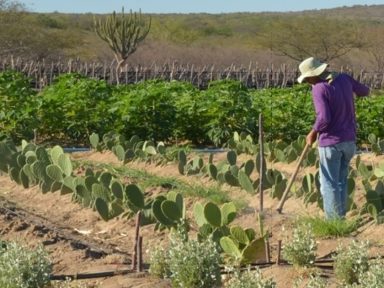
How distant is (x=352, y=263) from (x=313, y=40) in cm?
4710

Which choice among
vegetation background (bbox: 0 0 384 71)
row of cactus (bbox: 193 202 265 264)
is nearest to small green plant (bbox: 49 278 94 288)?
row of cactus (bbox: 193 202 265 264)

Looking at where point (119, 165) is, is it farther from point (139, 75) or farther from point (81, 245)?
point (139, 75)

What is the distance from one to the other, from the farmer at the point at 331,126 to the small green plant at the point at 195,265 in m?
2.51

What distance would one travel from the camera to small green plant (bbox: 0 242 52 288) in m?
5.25

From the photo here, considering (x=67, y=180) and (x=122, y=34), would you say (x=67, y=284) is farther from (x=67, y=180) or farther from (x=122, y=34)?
(x=122, y=34)

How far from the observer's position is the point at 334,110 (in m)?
7.88

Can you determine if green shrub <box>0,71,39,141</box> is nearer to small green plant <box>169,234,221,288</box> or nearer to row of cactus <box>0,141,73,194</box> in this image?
row of cactus <box>0,141,73,194</box>

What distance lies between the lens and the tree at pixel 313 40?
5138 centimetres

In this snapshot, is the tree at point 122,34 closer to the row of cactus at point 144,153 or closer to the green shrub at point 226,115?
the green shrub at point 226,115

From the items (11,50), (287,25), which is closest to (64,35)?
(11,50)

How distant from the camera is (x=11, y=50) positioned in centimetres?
4134

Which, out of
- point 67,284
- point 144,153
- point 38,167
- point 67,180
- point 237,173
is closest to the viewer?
point 67,284

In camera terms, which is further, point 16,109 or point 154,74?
point 154,74

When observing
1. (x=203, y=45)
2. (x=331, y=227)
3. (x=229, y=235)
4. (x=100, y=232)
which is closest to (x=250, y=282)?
(x=229, y=235)
